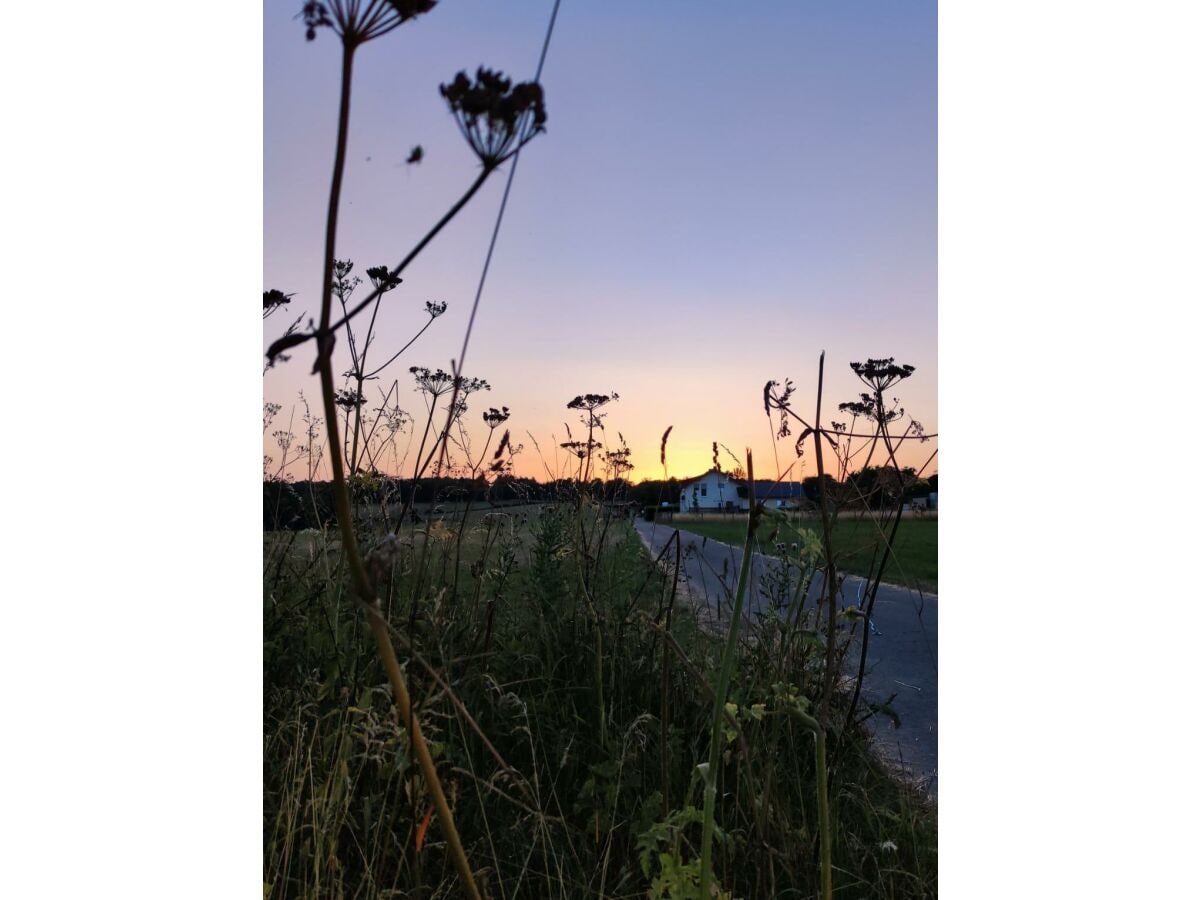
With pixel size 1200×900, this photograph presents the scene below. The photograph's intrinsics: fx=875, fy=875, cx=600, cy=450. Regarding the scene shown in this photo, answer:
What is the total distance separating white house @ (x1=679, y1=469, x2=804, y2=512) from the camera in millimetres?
1673

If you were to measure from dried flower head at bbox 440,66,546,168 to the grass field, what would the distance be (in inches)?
42.4

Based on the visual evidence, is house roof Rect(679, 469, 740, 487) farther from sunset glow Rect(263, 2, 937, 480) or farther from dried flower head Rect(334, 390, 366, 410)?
dried flower head Rect(334, 390, 366, 410)

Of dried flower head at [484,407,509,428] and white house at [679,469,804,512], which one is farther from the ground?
dried flower head at [484,407,509,428]

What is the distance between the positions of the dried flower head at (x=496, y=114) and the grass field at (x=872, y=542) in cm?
108

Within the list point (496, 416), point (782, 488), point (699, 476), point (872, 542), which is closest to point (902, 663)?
point (872, 542)

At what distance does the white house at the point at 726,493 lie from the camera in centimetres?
167

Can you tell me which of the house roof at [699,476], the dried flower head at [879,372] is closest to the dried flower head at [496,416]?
the house roof at [699,476]

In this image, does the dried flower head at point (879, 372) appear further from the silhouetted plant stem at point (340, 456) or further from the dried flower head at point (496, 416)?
the silhouetted plant stem at point (340, 456)

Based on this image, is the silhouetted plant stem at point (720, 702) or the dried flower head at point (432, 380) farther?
the dried flower head at point (432, 380)

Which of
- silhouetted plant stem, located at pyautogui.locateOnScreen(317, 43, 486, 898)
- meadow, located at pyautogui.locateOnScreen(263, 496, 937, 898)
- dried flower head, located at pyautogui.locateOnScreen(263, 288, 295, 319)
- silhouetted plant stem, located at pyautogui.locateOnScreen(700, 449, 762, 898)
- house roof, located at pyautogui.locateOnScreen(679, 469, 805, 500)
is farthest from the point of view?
house roof, located at pyautogui.locateOnScreen(679, 469, 805, 500)

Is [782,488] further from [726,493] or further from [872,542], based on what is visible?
[872,542]

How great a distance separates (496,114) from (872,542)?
53.4 inches

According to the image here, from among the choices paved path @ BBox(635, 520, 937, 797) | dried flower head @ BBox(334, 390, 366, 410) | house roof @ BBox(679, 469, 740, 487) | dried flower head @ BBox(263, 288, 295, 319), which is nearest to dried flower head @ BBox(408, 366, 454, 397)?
dried flower head @ BBox(334, 390, 366, 410)
